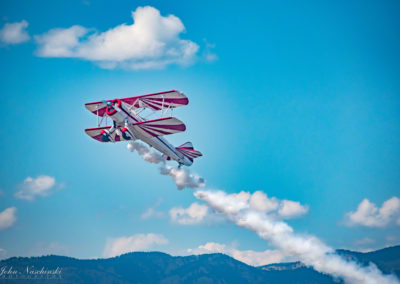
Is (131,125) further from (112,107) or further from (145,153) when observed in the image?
(145,153)

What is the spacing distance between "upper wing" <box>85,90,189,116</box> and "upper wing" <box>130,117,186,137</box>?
3.08 m

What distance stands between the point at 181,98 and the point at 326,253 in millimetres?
27915

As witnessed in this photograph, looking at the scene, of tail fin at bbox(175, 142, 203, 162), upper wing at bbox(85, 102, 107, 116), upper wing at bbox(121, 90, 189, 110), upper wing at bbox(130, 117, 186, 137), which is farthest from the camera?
tail fin at bbox(175, 142, 203, 162)

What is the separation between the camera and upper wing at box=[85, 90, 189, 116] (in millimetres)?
48719

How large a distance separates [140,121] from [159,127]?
2.67m

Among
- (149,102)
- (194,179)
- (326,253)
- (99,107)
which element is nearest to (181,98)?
(149,102)

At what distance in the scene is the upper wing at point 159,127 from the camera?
4519 cm

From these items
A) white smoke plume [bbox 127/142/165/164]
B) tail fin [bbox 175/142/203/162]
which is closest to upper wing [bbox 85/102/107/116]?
white smoke plume [bbox 127/142/165/164]

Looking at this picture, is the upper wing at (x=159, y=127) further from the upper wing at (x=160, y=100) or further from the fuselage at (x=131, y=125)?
the upper wing at (x=160, y=100)

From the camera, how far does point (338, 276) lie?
54562 mm

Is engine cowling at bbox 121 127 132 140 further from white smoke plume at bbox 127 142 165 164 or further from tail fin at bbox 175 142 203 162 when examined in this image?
tail fin at bbox 175 142 203 162

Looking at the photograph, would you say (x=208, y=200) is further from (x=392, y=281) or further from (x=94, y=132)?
(x=392, y=281)

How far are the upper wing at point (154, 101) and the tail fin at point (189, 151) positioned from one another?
8.10m

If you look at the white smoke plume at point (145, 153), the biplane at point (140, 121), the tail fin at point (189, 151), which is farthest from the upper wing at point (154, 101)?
the tail fin at point (189, 151)
